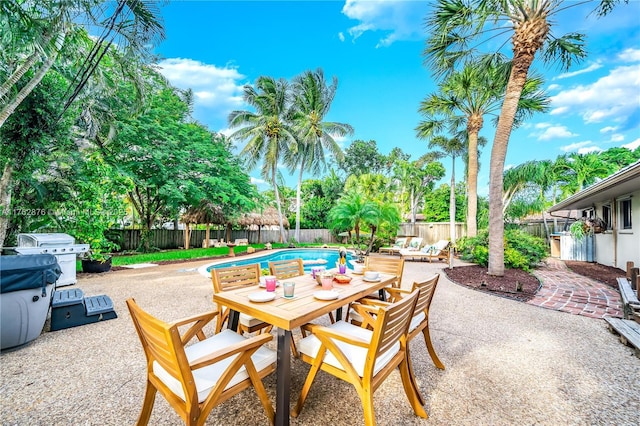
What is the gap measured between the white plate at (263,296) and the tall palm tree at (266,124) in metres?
14.3

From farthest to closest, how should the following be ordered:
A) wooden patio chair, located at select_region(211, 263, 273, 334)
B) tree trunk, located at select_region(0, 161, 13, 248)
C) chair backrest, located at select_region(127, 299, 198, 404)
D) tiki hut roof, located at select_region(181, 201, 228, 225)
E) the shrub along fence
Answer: tiki hut roof, located at select_region(181, 201, 228, 225) < the shrub along fence < tree trunk, located at select_region(0, 161, 13, 248) < wooden patio chair, located at select_region(211, 263, 273, 334) < chair backrest, located at select_region(127, 299, 198, 404)

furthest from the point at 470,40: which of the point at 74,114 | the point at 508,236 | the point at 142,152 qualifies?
the point at 142,152

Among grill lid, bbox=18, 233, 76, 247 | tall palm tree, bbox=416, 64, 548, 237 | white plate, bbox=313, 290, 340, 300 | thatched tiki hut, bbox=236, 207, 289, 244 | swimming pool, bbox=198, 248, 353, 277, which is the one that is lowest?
swimming pool, bbox=198, 248, 353, 277

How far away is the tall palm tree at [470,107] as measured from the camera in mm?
9359

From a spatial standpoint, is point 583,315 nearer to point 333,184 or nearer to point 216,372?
point 216,372

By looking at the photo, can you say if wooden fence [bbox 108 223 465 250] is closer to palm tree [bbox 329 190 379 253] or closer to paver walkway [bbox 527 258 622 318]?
palm tree [bbox 329 190 379 253]

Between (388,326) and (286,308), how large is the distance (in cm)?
83

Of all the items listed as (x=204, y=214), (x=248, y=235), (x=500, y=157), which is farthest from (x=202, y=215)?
(x=500, y=157)

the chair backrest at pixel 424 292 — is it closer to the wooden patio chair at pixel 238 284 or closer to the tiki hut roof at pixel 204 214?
the wooden patio chair at pixel 238 284

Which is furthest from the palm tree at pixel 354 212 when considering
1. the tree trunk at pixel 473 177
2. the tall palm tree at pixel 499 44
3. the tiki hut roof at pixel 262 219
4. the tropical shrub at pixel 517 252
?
the tiki hut roof at pixel 262 219

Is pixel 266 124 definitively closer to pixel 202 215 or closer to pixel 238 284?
pixel 202 215

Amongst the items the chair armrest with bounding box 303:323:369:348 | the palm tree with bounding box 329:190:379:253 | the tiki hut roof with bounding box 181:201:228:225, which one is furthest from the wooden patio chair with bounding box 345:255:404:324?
the tiki hut roof with bounding box 181:201:228:225

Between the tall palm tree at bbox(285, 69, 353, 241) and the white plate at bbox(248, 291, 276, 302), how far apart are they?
49.8 ft

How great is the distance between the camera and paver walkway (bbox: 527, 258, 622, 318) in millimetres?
4270
